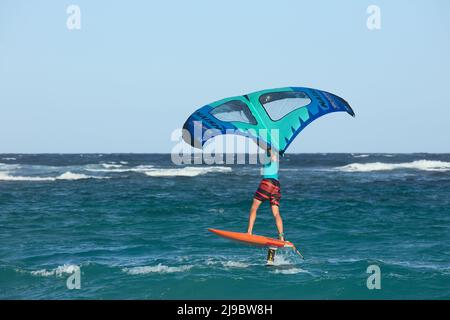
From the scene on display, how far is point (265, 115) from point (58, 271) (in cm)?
636

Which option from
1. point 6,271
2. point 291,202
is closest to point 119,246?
point 6,271

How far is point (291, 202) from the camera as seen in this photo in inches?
1110

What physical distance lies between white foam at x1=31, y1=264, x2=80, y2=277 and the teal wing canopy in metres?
4.84

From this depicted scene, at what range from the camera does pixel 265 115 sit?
1199 centimetres

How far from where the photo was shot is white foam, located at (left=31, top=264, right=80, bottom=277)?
13.5m

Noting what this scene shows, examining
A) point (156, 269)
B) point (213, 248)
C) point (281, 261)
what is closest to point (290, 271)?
Answer: point (281, 261)

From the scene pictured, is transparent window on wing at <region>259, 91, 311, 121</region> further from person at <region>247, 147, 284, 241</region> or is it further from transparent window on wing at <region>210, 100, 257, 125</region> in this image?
person at <region>247, 147, 284, 241</region>

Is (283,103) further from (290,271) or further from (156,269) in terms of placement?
(156,269)

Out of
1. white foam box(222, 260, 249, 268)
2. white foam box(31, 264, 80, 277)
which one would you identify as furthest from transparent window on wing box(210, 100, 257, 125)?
white foam box(31, 264, 80, 277)
